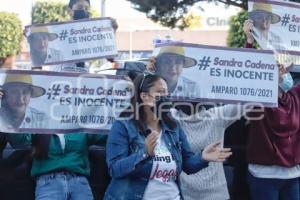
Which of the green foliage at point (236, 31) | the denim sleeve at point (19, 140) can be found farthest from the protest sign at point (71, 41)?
the green foliage at point (236, 31)

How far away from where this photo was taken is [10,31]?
22453mm

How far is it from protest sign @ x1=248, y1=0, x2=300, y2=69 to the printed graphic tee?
1161 millimetres

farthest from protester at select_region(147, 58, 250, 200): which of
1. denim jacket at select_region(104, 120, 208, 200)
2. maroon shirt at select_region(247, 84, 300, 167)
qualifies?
denim jacket at select_region(104, 120, 208, 200)

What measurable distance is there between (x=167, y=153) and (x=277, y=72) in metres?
1.04

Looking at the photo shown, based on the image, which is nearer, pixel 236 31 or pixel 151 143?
pixel 151 143

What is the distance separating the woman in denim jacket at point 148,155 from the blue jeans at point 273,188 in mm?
608

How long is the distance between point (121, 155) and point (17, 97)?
909 mm

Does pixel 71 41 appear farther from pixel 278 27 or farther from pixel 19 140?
pixel 278 27

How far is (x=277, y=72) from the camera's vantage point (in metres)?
3.99

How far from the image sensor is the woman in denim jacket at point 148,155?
336 centimetres

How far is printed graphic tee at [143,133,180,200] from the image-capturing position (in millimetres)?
3404

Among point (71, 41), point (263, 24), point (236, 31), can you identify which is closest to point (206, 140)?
point (263, 24)

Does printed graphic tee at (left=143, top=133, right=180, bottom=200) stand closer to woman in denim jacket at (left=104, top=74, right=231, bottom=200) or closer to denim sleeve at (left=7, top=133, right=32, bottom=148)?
woman in denim jacket at (left=104, top=74, right=231, bottom=200)

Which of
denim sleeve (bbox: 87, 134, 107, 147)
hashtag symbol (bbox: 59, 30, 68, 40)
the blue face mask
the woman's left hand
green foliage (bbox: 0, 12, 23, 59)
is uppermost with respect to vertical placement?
hashtag symbol (bbox: 59, 30, 68, 40)
